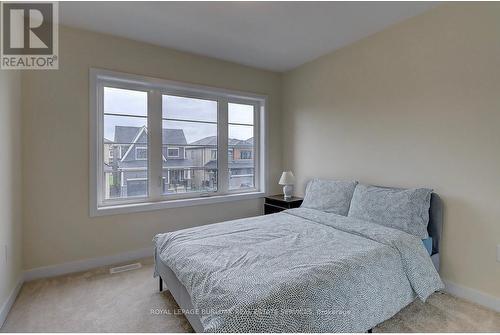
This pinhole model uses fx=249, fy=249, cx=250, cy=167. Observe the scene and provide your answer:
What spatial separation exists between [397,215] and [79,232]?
320 centimetres

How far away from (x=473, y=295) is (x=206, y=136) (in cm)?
330

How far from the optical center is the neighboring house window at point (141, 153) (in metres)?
3.06

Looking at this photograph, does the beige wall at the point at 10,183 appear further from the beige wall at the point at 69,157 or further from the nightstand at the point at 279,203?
the nightstand at the point at 279,203

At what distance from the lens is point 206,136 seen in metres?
3.61

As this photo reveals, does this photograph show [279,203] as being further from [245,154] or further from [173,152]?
[173,152]

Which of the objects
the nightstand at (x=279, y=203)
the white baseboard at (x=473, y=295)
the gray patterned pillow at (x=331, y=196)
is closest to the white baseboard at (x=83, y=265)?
the nightstand at (x=279, y=203)

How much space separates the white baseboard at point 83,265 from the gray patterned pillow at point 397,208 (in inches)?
98.3

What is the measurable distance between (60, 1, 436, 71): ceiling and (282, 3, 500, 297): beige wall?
0.99 ft

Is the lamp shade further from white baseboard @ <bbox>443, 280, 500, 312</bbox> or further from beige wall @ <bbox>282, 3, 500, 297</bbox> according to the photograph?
white baseboard @ <bbox>443, 280, 500, 312</bbox>

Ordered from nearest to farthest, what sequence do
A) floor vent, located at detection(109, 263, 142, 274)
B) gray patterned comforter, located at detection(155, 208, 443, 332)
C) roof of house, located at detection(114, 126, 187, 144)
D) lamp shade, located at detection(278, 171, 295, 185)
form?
gray patterned comforter, located at detection(155, 208, 443, 332) < floor vent, located at detection(109, 263, 142, 274) < roof of house, located at detection(114, 126, 187, 144) < lamp shade, located at detection(278, 171, 295, 185)

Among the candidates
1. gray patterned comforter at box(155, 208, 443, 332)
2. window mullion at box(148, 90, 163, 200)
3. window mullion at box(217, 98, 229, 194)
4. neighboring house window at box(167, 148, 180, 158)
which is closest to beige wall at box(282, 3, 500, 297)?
gray patterned comforter at box(155, 208, 443, 332)

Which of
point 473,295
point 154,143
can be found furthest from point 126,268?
point 473,295

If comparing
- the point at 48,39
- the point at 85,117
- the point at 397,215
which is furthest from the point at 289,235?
the point at 48,39

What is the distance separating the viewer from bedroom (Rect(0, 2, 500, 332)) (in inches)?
79.1
